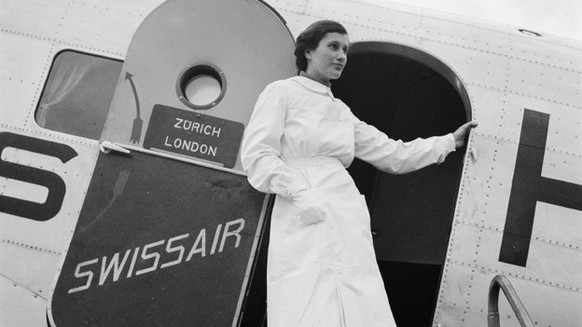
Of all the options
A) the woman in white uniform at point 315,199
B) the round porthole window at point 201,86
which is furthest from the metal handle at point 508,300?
the round porthole window at point 201,86

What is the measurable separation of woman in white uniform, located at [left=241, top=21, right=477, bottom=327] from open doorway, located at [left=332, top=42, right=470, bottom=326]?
7.58 ft

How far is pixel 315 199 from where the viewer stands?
2.55 meters

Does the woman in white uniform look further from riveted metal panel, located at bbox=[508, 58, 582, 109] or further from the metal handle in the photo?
riveted metal panel, located at bbox=[508, 58, 582, 109]

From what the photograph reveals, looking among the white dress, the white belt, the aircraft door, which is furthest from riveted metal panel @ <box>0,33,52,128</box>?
the white belt

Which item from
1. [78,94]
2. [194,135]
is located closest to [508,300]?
[194,135]

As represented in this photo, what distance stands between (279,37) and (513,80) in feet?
5.22

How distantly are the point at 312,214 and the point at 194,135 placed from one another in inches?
44.6

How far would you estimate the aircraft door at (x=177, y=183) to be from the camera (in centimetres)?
303

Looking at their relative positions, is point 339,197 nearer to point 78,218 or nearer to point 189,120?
point 189,120

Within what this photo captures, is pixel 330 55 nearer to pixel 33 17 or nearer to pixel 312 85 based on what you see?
pixel 312 85

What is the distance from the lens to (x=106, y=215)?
315 cm

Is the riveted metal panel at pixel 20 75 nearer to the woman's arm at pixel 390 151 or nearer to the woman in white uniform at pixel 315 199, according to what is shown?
the woman in white uniform at pixel 315 199

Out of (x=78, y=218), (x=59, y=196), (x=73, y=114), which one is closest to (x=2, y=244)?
(x=59, y=196)

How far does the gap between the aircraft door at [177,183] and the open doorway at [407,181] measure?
200cm
